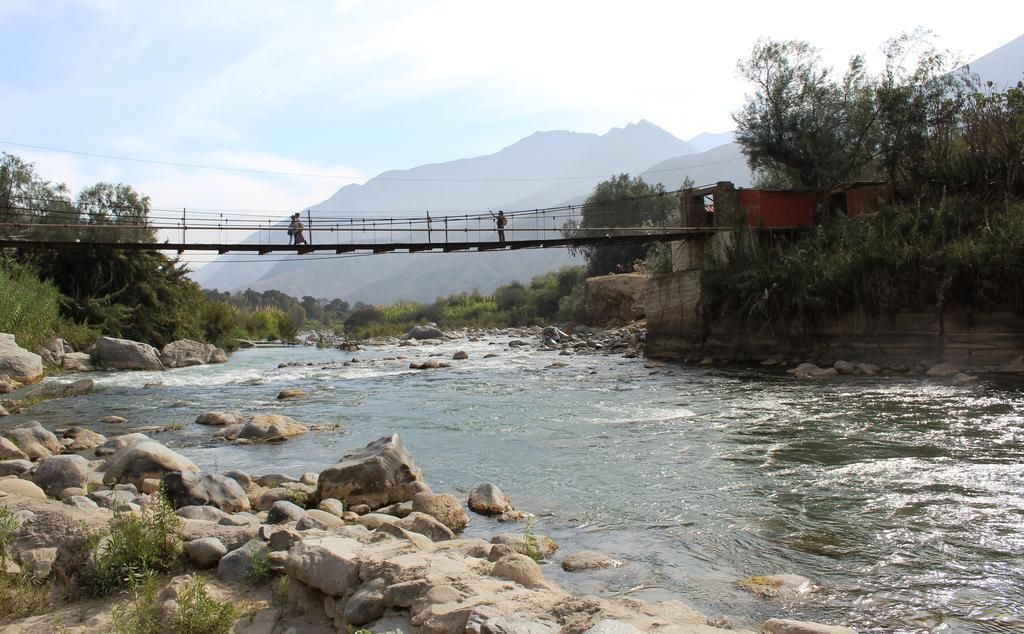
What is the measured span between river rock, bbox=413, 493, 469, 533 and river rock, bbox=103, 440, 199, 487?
2.54m

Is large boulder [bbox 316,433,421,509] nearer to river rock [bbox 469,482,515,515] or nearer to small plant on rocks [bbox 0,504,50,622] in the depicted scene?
river rock [bbox 469,482,515,515]

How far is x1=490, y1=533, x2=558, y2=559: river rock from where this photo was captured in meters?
4.72

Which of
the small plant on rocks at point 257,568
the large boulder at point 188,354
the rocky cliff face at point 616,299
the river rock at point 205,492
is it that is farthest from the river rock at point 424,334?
the small plant on rocks at point 257,568

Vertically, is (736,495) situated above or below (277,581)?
below

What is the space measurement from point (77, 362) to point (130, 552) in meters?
18.4

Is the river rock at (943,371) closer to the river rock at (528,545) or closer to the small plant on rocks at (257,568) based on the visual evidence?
the river rock at (528,545)

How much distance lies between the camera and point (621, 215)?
1789 inches

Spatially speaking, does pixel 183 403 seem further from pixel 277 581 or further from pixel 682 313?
pixel 682 313

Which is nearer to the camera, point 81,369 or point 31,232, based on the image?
point 81,369

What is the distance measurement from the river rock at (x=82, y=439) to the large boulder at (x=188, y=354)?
13557mm

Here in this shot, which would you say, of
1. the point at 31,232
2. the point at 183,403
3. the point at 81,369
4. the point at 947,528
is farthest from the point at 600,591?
the point at 31,232

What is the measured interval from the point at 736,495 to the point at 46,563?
4.97 m

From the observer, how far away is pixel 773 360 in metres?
17.6

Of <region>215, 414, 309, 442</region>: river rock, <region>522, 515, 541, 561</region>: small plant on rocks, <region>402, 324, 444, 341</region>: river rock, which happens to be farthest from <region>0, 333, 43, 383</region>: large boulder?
<region>402, 324, 444, 341</region>: river rock
